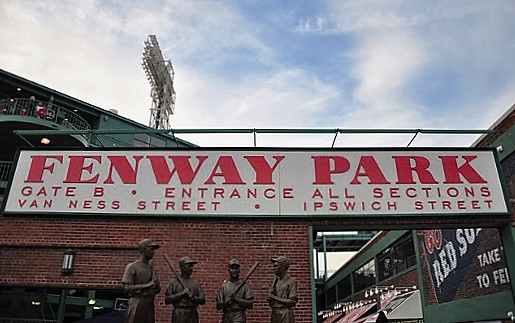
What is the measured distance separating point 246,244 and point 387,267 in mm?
15729

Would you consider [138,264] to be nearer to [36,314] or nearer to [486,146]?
[486,146]

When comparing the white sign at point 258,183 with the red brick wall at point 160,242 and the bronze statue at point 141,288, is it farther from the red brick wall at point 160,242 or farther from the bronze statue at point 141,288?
the bronze statue at point 141,288

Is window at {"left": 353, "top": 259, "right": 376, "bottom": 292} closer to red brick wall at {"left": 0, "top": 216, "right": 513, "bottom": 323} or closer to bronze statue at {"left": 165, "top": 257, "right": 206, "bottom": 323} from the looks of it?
red brick wall at {"left": 0, "top": 216, "right": 513, "bottom": 323}

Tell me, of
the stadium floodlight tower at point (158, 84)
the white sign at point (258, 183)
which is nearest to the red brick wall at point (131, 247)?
the white sign at point (258, 183)

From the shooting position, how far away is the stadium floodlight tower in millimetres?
40344

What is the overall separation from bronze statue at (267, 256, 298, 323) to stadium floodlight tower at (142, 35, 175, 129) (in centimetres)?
3399

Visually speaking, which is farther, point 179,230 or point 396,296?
point 396,296

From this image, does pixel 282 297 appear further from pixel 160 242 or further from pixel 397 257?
pixel 397 257

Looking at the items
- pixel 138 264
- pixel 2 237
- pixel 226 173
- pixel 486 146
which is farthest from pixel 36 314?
pixel 486 146

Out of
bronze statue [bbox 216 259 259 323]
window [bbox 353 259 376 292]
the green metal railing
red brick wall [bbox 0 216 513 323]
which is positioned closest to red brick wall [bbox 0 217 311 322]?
red brick wall [bbox 0 216 513 323]

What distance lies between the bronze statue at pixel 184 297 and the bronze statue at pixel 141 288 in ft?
1.60

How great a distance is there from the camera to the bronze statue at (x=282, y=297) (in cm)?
705

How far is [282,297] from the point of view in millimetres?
7121

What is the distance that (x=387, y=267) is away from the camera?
22.9m
